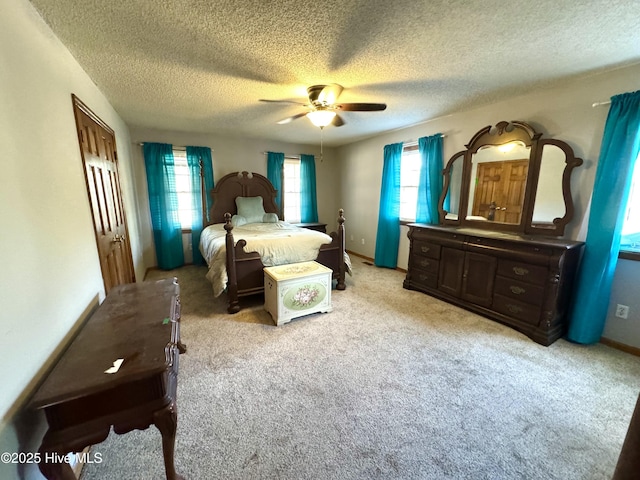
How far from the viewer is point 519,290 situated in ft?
8.12

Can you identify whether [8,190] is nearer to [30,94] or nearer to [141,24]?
[30,94]

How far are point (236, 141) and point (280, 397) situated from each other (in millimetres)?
4411

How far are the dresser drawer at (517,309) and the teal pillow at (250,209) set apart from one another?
12.2ft

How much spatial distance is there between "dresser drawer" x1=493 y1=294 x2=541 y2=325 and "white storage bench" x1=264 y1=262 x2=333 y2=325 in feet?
5.75

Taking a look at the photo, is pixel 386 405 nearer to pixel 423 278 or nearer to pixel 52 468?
pixel 52 468

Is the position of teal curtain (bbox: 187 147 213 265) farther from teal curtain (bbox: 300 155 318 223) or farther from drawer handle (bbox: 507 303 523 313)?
drawer handle (bbox: 507 303 523 313)

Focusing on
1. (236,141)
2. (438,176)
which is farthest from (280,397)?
(236,141)

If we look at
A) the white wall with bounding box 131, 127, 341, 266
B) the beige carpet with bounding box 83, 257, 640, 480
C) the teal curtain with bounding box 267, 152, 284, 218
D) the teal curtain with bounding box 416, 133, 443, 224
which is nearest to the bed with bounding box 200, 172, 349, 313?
the beige carpet with bounding box 83, 257, 640, 480

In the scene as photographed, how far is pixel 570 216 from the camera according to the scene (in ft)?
7.99

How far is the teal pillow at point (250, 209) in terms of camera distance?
462cm

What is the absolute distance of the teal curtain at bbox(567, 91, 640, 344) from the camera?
202 cm

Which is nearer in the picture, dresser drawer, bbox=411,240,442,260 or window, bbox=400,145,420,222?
dresser drawer, bbox=411,240,442,260

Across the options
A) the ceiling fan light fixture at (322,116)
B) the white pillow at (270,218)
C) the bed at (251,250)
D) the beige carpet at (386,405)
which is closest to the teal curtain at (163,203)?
the bed at (251,250)

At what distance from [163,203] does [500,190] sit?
4873 millimetres
